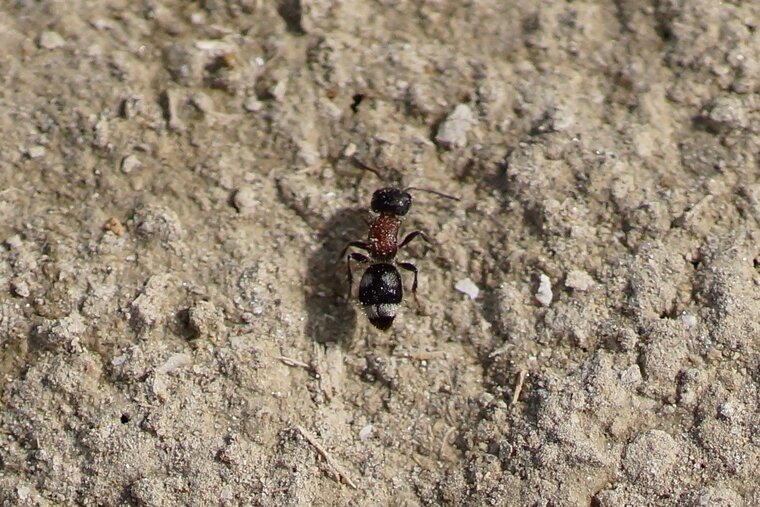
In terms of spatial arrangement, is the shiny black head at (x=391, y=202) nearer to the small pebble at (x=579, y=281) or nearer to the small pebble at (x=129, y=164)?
the small pebble at (x=579, y=281)

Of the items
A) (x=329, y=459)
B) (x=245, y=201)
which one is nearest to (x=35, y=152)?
(x=245, y=201)

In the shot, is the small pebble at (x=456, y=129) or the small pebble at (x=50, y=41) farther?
the small pebble at (x=50, y=41)

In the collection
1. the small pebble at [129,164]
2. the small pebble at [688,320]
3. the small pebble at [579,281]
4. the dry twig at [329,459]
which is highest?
the small pebble at [688,320]

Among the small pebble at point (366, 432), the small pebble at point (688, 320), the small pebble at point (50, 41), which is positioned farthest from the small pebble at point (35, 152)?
the small pebble at point (688, 320)

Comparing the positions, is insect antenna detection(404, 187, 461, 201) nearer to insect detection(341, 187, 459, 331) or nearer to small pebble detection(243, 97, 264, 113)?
insect detection(341, 187, 459, 331)

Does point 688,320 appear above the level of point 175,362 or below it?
above

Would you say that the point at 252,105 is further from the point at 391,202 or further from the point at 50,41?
the point at 50,41
